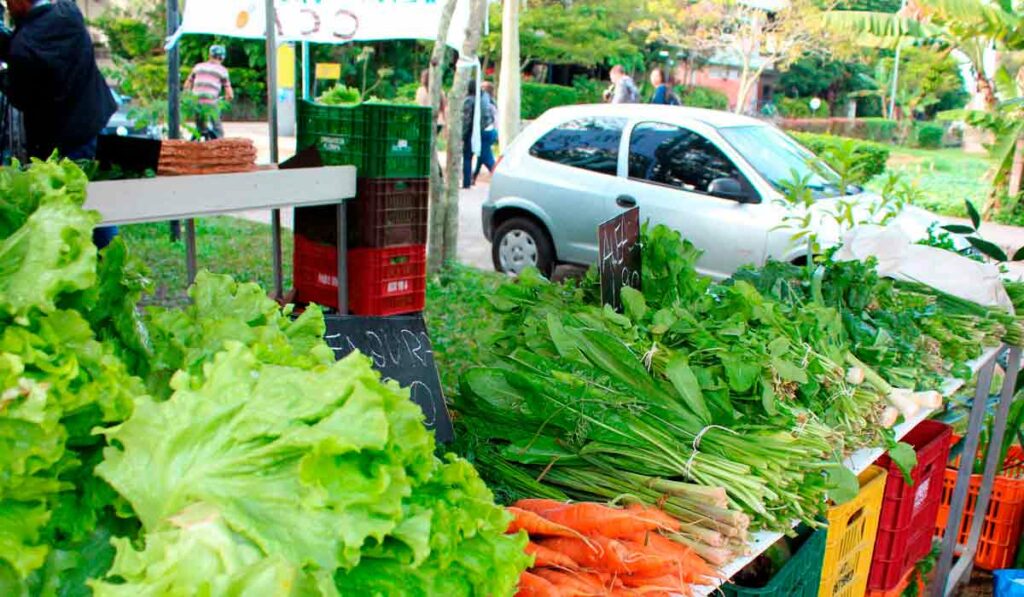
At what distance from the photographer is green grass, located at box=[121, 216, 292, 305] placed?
7.96m

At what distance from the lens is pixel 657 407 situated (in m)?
2.42

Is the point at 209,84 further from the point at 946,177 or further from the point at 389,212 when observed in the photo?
the point at 946,177

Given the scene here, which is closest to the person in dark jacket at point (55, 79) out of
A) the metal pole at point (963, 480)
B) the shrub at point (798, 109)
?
the metal pole at point (963, 480)

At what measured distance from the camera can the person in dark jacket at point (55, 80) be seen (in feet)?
17.1

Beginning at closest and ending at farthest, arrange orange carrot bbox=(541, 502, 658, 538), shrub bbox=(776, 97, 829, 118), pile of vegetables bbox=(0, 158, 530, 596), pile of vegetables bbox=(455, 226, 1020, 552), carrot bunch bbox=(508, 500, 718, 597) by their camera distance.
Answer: pile of vegetables bbox=(0, 158, 530, 596) → carrot bunch bbox=(508, 500, 718, 597) → orange carrot bbox=(541, 502, 658, 538) → pile of vegetables bbox=(455, 226, 1020, 552) → shrub bbox=(776, 97, 829, 118)

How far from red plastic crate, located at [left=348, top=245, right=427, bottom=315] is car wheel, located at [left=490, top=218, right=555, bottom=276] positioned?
2.55 metres

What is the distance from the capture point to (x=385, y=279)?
19.6 ft

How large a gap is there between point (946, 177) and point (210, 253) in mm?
22205

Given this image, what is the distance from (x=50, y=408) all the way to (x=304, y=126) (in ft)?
16.5

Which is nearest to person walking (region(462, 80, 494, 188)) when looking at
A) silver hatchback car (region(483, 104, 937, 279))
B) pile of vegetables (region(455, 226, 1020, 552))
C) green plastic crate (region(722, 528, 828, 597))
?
silver hatchback car (region(483, 104, 937, 279))

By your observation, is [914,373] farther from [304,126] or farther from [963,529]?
[304,126]

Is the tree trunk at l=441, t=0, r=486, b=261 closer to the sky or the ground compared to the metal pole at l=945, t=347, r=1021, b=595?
closer to the sky

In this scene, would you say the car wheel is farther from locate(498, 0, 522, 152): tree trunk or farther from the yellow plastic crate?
locate(498, 0, 522, 152): tree trunk

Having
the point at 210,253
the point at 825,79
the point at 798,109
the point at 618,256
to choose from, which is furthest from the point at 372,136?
the point at 825,79
